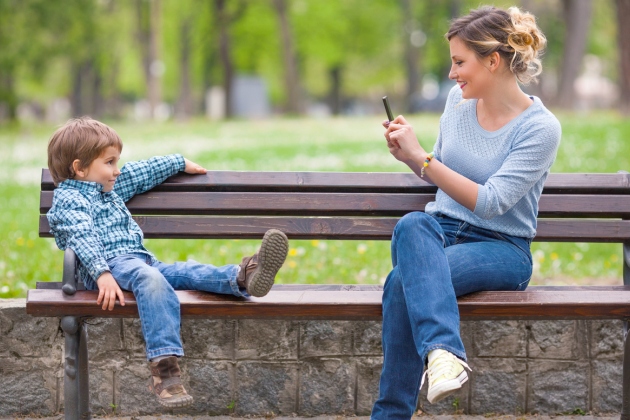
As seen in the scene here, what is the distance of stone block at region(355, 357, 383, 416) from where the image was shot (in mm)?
3799

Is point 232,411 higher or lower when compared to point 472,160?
lower

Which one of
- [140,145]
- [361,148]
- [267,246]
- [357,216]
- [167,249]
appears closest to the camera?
[267,246]

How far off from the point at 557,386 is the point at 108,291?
196 cm

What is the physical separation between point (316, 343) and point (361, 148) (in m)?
11.0

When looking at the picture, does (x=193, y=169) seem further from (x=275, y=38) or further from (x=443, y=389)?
(x=275, y=38)

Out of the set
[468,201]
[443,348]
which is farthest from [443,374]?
[468,201]

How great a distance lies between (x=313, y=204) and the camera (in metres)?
3.68

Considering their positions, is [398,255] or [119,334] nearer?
[398,255]

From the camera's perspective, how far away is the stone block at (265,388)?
12.4 ft

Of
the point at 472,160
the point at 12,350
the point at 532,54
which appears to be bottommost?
the point at 12,350

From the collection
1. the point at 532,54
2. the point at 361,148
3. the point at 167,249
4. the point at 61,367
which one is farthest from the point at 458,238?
the point at 361,148

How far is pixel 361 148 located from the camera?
14.6 metres

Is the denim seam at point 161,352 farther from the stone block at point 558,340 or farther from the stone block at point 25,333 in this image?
the stone block at point 558,340

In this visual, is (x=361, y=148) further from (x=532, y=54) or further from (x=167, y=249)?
(x=532, y=54)
